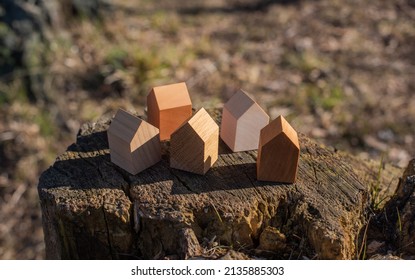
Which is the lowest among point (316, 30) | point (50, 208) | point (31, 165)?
point (31, 165)

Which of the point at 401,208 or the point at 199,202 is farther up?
the point at 199,202

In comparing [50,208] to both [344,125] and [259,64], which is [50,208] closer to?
[344,125]

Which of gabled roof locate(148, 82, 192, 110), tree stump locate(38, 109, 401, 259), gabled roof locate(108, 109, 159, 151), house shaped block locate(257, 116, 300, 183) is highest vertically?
gabled roof locate(148, 82, 192, 110)

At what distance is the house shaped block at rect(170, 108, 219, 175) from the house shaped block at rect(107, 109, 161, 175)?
0.09 meters

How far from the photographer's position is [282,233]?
2.04 metres

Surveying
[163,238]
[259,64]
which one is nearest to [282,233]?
[163,238]

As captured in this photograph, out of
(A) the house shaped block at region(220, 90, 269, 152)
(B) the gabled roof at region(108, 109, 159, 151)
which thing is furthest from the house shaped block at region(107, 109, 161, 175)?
(A) the house shaped block at region(220, 90, 269, 152)

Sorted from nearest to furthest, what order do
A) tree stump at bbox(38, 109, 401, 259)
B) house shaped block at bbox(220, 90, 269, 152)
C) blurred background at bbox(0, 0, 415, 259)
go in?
1. tree stump at bbox(38, 109, 401, 259)
2. house shaped block at bbox(220, 90, 269, 152)
3. blurred background at bbox(0, 0, 415, 259)

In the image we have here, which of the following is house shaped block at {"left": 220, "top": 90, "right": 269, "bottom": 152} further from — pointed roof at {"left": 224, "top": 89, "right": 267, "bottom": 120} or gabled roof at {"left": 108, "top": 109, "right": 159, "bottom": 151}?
gabled roof at {"left": 108, "top": 109, "right": 159, "bottom": 151}

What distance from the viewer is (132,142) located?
6.75ft

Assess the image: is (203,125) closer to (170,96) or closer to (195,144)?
(195,144)

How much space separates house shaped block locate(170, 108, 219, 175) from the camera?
2.05m
